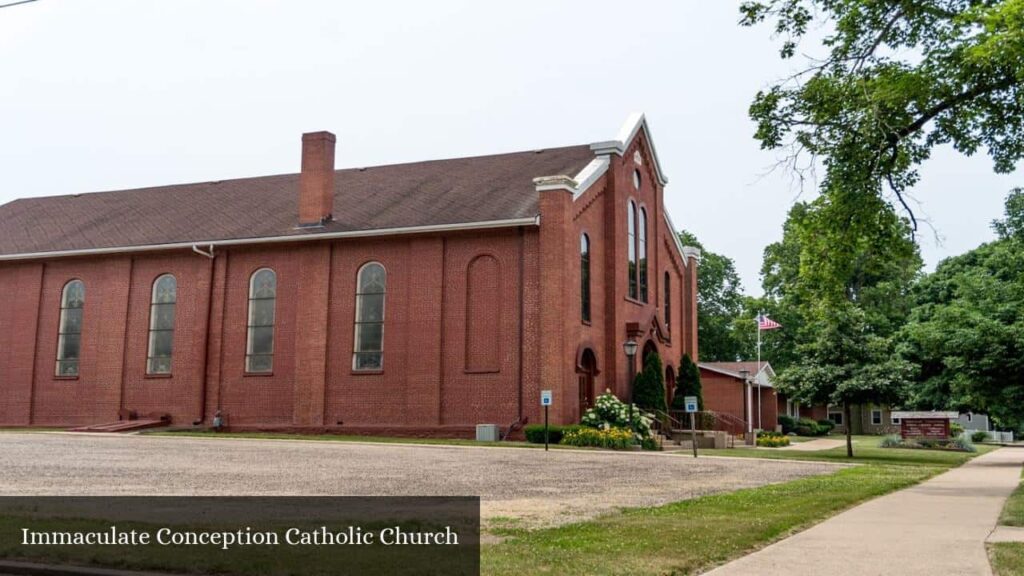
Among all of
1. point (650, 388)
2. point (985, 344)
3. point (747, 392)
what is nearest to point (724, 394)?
point (747, 392)

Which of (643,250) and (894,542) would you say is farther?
(643,250)

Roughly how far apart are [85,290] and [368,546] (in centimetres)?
3252

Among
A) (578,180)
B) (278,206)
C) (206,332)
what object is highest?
(278,206)

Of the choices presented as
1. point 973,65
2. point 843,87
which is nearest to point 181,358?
point 843,87

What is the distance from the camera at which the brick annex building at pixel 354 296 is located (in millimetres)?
31766

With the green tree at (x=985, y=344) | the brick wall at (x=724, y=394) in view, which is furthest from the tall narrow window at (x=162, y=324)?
the brick wall at (x=724, y=394)

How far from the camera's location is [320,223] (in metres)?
35.4

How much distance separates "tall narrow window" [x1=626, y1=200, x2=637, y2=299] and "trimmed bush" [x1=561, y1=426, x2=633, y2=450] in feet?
29.6

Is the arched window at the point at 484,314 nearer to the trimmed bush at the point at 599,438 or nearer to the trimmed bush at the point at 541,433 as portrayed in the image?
the trimmed bush at the point at 541,433

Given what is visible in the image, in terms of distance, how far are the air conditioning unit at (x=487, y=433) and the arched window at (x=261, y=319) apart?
8880mm

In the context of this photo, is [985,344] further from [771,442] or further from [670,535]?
[670,535]

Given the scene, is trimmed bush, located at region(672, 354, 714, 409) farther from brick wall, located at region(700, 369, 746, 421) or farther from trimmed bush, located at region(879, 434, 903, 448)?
brick wall, located at region(700, 369, 746, 421)

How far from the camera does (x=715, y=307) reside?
7406 centimetres

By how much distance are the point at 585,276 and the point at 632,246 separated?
487 cm
